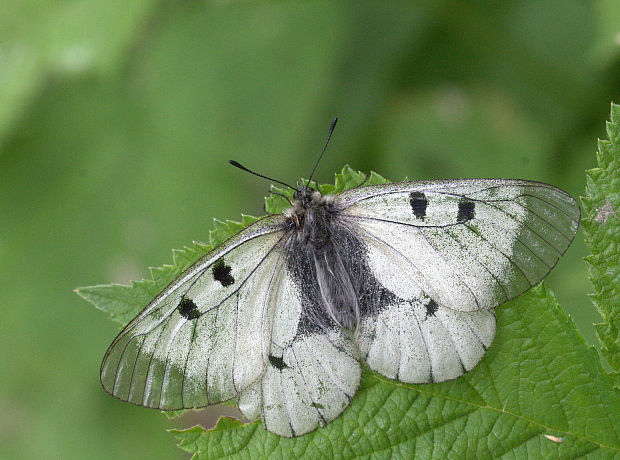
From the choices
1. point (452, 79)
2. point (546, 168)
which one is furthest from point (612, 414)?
point (452, 79)

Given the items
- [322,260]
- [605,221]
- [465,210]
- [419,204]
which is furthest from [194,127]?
[605,221]

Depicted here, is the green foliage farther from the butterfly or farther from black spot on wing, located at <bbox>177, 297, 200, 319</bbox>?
black spot on wing, located at <bbox>177, 297, 200, 319</bbox>

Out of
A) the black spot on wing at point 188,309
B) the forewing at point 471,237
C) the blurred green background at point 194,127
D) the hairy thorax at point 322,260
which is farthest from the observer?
the blurred green background at point 194,127

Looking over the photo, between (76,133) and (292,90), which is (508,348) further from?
(76,133)

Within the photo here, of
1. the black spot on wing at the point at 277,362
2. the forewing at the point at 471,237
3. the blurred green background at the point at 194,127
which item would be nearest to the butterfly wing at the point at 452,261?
the forewing at the point at 471,237

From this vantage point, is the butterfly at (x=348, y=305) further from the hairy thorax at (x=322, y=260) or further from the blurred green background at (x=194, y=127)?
the blurred green background at (x=194, y=127)

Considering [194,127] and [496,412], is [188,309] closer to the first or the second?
[496,412]

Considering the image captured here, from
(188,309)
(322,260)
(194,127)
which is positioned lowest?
(188,309)
